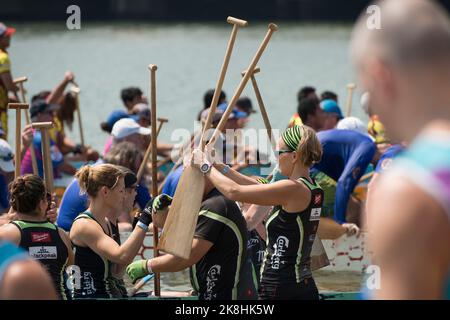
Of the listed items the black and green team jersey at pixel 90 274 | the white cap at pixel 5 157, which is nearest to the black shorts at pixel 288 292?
the black and green team jersey at pixel 90 274

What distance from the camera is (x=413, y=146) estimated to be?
2.20 meters

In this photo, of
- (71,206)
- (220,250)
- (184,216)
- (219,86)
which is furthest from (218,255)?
(71,206)

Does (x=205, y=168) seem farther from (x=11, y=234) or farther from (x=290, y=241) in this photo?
(x=11, y=234)

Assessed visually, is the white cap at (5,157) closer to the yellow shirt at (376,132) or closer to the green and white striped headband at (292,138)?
the green and white striped headband at (292,138)

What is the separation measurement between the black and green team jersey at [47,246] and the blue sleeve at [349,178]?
12.9ft

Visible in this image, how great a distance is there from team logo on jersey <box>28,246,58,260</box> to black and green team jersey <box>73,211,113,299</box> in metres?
0.29

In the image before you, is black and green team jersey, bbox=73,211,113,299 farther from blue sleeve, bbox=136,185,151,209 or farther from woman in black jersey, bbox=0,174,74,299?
blue sleeve, bbox=136,185,151,209

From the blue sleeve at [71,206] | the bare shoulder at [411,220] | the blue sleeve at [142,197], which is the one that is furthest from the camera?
the blue sleeve at [142,197]

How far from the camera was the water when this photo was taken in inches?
891

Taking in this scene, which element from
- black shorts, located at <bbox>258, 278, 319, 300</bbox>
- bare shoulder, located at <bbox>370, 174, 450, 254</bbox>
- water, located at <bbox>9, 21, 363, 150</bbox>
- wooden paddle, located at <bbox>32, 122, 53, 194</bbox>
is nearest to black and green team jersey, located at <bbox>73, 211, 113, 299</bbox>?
black shorts, located at <bbox>258, 278, 319, 300</bbox>

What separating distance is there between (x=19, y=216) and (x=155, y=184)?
1.67m

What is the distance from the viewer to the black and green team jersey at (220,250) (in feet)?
17.2

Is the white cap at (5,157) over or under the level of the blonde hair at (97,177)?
under

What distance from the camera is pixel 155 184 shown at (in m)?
6.98
